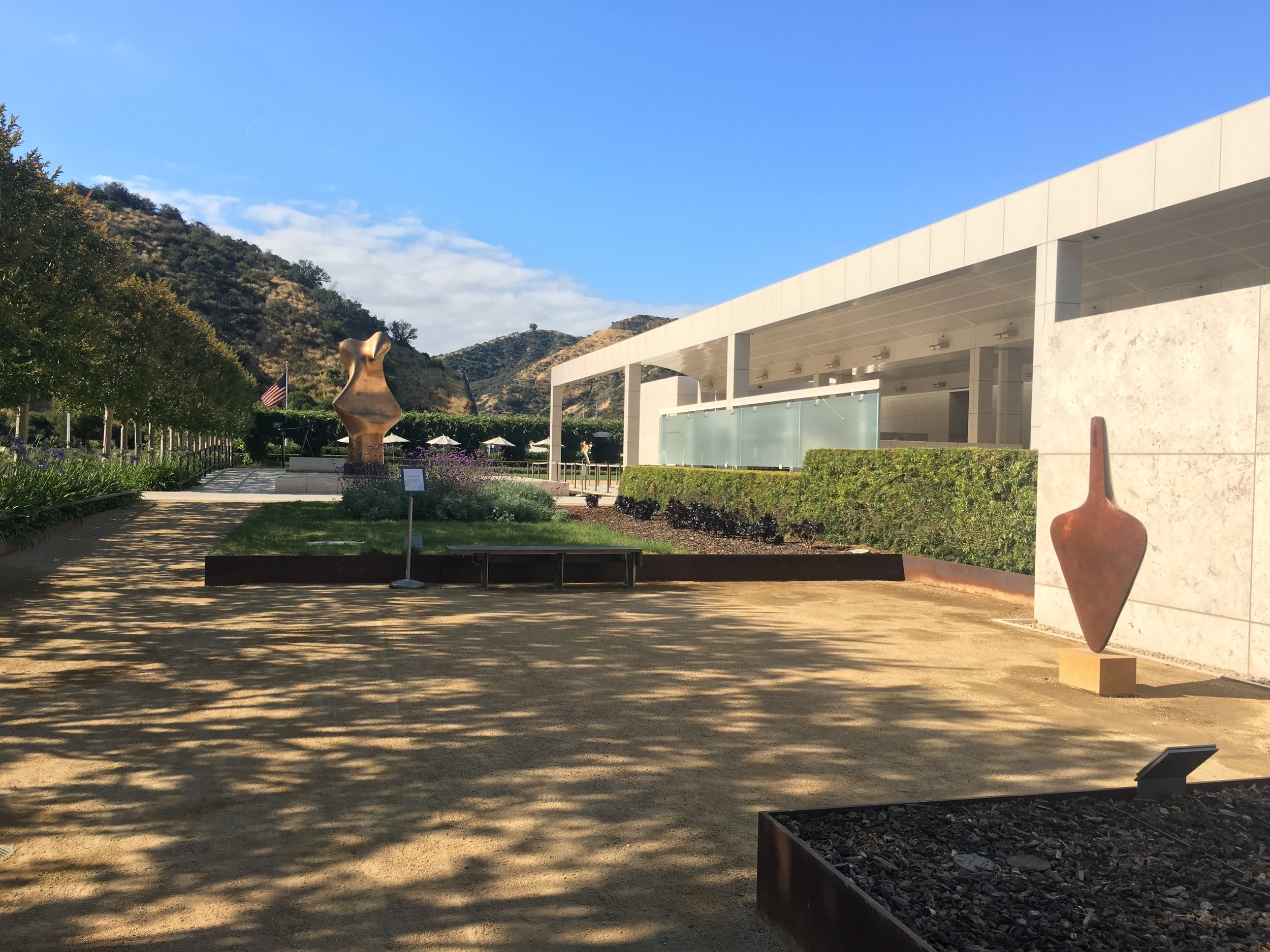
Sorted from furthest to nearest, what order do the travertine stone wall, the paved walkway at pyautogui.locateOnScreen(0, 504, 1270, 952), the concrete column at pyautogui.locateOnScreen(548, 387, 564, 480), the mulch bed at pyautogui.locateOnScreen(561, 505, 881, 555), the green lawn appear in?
the concrete column at pyautogui.locateOnScreen(548, 387, 564, 480)
the mulch bed at pyautogui.locateOnScreen(561, 505, 881, 555)
the green lawn
the travertine stone wall
the paved walkway at pyautogui.locateOnScreen(0, 504, 1270, 952)

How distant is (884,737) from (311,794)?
3.18 m

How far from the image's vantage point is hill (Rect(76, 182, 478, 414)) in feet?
235

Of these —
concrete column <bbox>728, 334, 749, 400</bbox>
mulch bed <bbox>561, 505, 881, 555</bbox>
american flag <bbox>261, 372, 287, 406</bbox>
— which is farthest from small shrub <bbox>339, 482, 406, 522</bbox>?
american flag <bbox>261, 372, 287, 406</bbox>

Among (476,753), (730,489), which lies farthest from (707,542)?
(476,753)

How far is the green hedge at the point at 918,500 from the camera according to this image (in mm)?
11023

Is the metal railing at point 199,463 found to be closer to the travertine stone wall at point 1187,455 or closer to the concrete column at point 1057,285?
the concrete column at point 1057,285

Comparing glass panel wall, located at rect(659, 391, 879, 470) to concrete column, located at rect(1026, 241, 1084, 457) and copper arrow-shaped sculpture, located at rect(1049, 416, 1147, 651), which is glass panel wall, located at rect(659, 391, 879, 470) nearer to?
concrete column, located at rect(1026, 241, 1084, 457)

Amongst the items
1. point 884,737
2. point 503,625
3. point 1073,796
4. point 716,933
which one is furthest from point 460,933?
point 503,625

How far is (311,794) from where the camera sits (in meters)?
4.22

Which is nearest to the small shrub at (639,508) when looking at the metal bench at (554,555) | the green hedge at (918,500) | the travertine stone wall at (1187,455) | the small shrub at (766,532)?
the green hedge at (918,500)

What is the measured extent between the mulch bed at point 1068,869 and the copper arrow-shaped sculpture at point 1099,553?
2986mm

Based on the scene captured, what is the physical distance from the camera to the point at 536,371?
106562 millimetres

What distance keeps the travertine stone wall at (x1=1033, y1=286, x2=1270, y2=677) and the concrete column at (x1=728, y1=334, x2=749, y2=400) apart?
14152 mm

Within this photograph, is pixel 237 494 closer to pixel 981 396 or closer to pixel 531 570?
pixel 531 570
